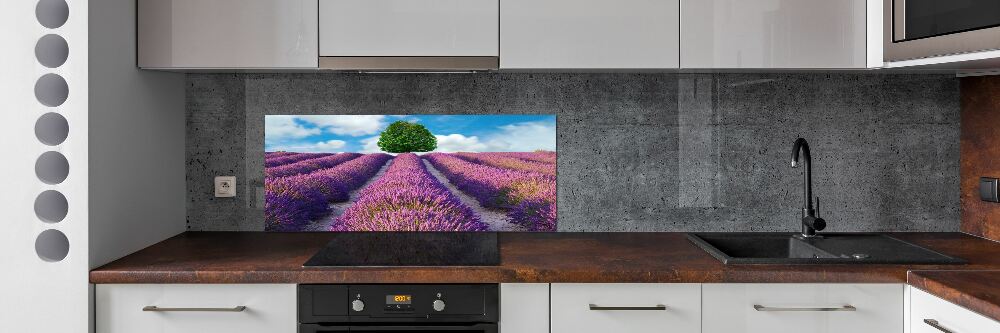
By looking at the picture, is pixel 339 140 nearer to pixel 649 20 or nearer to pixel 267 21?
pixel 267 21

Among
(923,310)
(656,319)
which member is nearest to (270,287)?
(656,319)

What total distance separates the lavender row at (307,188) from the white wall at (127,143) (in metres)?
0.32

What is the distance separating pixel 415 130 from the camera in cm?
254

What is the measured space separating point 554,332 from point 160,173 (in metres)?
1.41

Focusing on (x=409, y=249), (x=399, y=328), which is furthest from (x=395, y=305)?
(x=409, y=249)

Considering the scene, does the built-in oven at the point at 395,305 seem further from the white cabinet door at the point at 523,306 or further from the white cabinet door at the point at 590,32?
the white cabinet door at the point at 590,32

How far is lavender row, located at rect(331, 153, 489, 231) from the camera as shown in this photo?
257cm

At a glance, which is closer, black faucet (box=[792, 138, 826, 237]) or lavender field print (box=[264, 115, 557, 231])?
black faucet (box=[792, 138, 826, 237])

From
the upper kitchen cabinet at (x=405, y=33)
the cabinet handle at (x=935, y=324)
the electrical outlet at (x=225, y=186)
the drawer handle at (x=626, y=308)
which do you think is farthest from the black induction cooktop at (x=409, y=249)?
the cabinet handle at (x=935, y=324)
